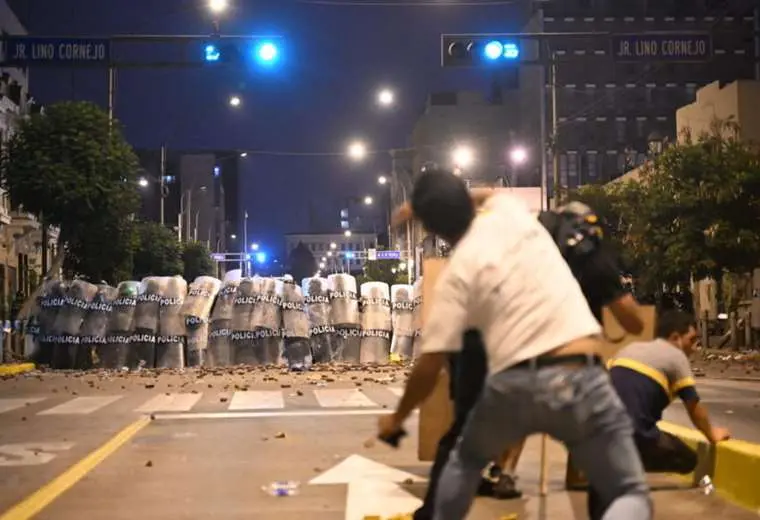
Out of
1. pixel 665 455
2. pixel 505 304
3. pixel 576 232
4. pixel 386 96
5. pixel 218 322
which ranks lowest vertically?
pixel 665 455

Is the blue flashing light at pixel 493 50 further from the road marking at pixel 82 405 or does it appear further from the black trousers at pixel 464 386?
the black trousers at pixel 464 386

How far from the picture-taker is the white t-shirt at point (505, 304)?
12.8 ft

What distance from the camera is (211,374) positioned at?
2509 centimetres

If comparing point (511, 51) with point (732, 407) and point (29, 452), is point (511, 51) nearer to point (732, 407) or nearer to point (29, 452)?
point (732, 407)

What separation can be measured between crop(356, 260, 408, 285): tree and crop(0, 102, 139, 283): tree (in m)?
49.9

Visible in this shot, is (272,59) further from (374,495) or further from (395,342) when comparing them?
(374,495)

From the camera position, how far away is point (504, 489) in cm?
771

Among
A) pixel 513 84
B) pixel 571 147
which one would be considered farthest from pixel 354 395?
pixel 513 84

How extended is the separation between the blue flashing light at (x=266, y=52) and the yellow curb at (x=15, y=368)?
10673 millimetres

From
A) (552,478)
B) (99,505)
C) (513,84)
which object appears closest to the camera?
(99,505)

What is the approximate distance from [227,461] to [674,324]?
4603mm

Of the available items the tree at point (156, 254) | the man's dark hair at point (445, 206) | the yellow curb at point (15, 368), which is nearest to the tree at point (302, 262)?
the tree at point (156, 254)

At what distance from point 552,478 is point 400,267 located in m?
81.6

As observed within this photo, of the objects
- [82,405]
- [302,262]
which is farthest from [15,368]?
[302,262]
